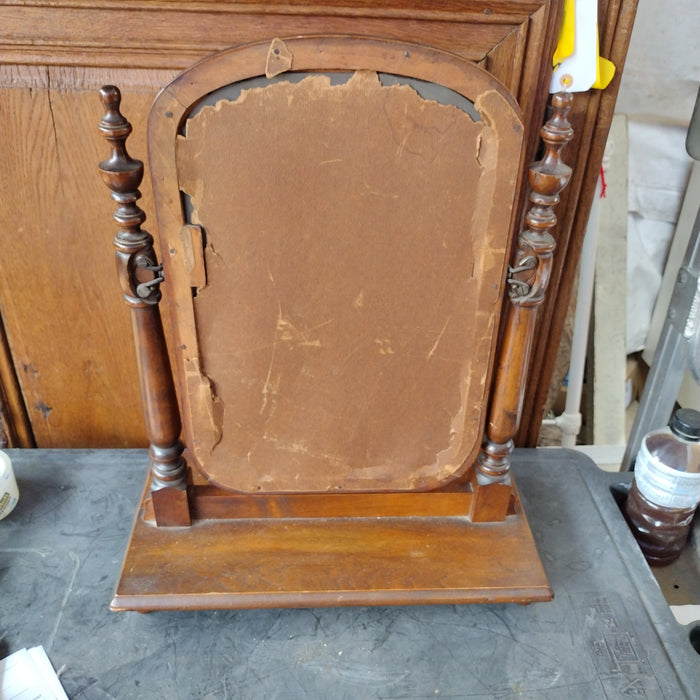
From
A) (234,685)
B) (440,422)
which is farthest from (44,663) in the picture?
(440,422)

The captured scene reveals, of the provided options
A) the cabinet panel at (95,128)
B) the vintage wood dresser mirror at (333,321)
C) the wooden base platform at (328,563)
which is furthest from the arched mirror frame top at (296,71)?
the wooden base platform at (328,563)

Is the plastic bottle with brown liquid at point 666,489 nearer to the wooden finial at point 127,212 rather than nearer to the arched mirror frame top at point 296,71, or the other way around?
the arched mirror frame top at point 296,71

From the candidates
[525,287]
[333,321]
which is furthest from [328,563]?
[525,287]

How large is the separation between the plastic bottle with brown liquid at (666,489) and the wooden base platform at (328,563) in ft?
0.70

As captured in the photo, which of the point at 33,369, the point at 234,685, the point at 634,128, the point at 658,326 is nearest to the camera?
the point at 234,685

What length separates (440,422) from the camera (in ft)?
3.11

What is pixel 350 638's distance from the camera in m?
0.92

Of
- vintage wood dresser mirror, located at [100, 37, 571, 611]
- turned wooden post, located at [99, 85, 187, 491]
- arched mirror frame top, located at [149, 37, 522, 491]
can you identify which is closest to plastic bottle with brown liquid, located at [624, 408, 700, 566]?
vintage wood dresser mirror, located at [100, 37, 571, 611]

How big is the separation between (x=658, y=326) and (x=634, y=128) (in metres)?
0.44

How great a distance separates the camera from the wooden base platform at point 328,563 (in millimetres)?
918

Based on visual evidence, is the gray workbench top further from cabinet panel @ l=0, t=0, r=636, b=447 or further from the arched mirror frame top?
the arched mirror frame top

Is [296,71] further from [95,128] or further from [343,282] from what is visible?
[95,128]

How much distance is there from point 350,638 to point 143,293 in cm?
52

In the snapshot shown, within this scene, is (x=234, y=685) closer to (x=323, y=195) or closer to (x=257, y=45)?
(x=323, y=195)
